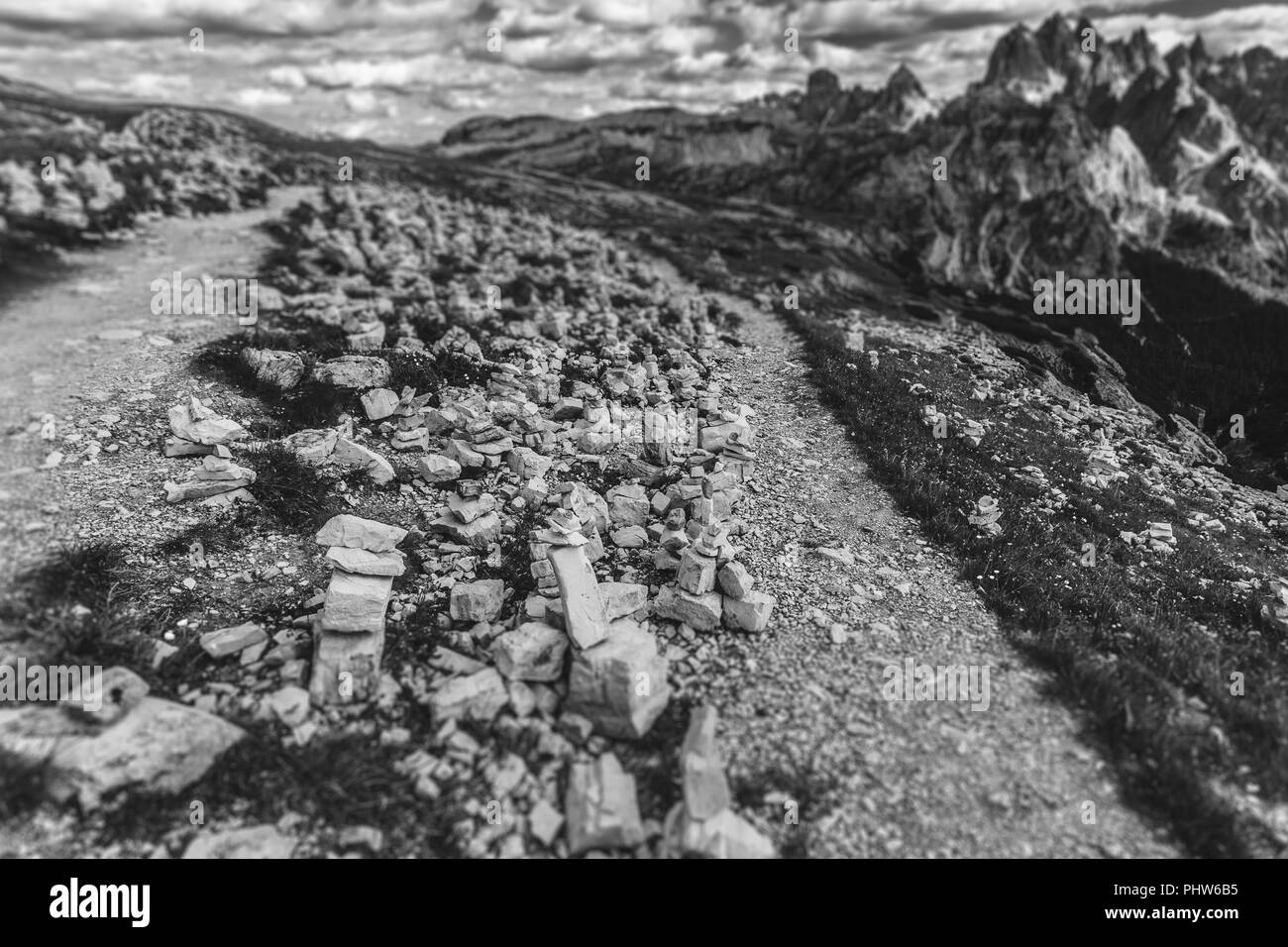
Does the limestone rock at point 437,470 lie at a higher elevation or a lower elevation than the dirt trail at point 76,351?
lower

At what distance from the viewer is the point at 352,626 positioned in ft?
27.1

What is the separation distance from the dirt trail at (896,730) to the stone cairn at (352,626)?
15.3ft

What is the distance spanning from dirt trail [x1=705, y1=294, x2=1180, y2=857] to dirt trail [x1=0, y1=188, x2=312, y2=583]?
10.8m

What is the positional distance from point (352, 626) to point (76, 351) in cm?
1321

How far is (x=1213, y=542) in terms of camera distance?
1435 cm

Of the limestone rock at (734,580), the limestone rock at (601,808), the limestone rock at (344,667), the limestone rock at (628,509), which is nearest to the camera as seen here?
the limestone rock at (601,808)

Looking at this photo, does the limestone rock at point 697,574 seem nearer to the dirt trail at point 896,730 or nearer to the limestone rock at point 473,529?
the dirt trail at point 896,730

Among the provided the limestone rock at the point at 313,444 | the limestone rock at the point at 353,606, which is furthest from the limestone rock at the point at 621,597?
the limestone rock at the point at 313,444

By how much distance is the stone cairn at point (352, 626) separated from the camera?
7871 millimetres

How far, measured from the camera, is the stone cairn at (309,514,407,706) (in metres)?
7.87

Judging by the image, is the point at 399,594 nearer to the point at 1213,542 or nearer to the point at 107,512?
the point at 107,512

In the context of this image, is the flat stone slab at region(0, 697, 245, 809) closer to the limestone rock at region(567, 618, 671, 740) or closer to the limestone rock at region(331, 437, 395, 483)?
the limestone rock at region(567, 618, 671, 740)
